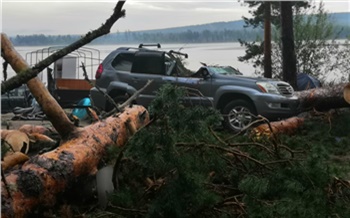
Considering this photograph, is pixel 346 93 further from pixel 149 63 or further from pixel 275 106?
pixel 149 63

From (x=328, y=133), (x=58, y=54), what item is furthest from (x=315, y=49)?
(x=58, y=54)

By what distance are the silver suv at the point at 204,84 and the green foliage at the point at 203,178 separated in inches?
207

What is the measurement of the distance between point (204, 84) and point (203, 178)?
690 centimetres

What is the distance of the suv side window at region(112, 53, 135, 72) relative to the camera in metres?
11.6

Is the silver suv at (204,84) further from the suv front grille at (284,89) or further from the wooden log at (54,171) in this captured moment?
the wooden log at (54,171)

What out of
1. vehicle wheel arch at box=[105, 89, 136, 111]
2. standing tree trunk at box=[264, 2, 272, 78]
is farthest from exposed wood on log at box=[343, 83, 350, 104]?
standing tree trunk at box=[264, 2, 272, 78]

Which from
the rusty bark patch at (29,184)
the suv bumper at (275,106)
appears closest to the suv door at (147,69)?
the suv bumper at (275,106)

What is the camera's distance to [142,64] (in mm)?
11453

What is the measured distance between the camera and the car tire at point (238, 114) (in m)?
9.96

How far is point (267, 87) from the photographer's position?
34.7 feet

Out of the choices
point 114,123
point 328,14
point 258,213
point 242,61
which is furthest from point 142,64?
point 328,14

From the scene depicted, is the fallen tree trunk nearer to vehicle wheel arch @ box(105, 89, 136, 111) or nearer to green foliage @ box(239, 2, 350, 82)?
vehicle wheel arch @ box(105, 89, 136, 111)

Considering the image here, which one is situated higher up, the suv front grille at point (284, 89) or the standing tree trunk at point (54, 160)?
the suv front grille at point (284, 89)

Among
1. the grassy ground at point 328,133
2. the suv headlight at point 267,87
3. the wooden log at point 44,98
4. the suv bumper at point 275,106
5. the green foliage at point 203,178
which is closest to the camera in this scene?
the green foliage at point 203,178
